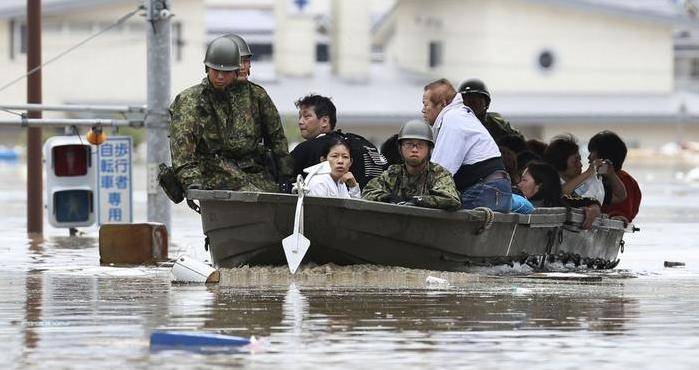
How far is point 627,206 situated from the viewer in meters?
21.1

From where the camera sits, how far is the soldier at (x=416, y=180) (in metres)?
16.2

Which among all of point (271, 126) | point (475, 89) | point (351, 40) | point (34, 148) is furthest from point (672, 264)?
point (351, 40)

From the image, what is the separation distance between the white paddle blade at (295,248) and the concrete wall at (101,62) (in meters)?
77.0

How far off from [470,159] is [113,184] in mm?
A: 9109

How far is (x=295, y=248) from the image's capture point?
15.8 metres

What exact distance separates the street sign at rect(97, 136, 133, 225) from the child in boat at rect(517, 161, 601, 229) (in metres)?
7.43

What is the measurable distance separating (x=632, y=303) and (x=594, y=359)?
3567mm

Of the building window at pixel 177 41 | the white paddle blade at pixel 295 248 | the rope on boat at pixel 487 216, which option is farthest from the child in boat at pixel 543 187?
the building window at pixel 177 41

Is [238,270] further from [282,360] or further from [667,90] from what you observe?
[667,90]

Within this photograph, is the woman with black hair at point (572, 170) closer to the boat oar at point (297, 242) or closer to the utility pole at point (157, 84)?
the boat oar at point (297, 242)

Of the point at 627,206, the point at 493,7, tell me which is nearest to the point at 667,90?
the point at 493,7

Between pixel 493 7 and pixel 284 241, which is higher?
pixel 493 7

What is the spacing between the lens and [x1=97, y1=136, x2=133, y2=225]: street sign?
82.8ft

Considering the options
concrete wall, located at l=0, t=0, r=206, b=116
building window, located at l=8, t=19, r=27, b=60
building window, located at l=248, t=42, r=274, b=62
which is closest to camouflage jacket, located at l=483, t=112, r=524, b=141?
concrete wall, located at l=0, t=0, r=206, b=116
